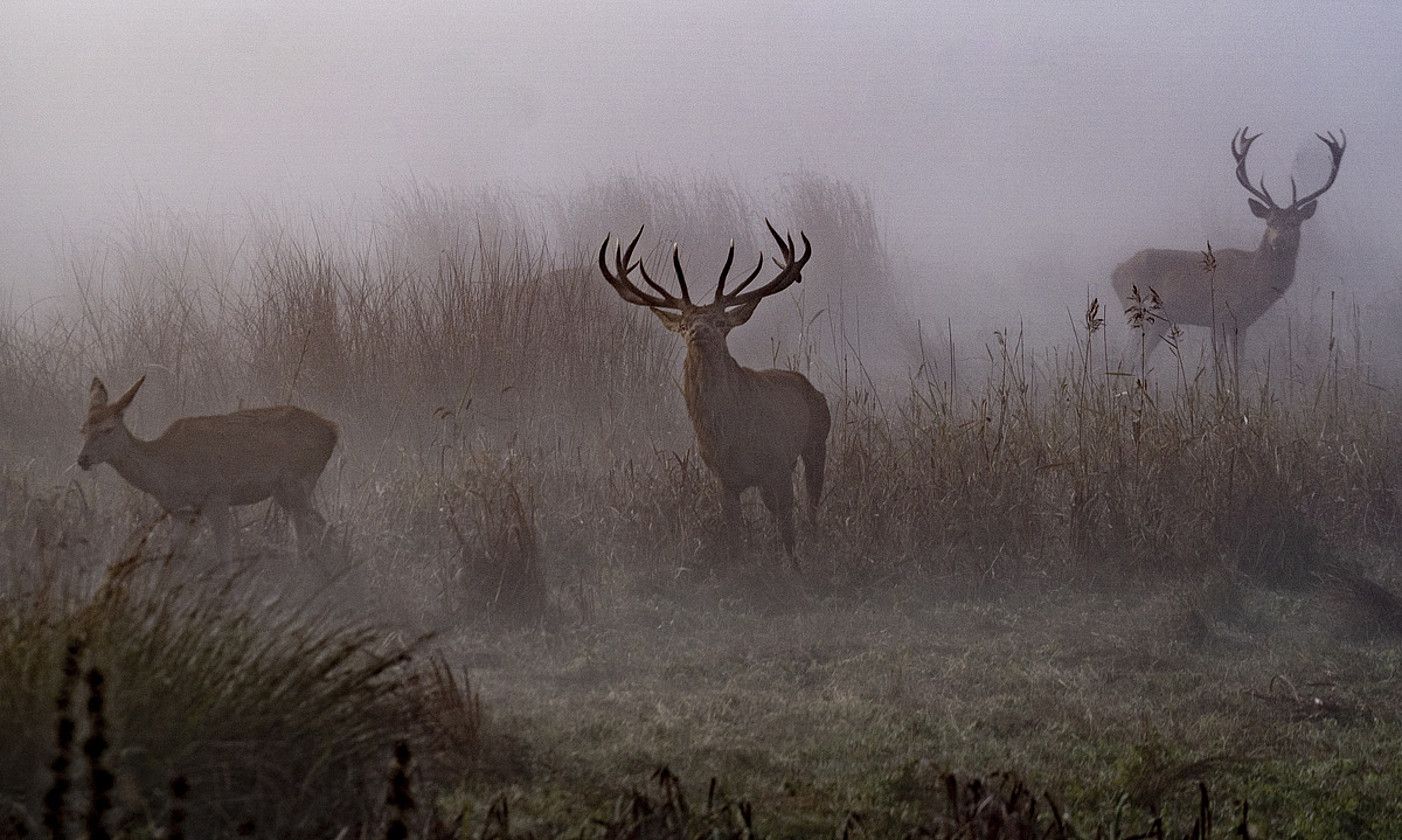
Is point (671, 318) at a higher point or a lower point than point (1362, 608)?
higher

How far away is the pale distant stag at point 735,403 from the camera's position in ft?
21.8

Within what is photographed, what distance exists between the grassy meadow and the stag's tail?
5.0 inches

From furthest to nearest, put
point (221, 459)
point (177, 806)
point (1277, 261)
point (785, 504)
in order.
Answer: point (1277, 261) < point (785, 504) < point (221, 459) < point (177, 806)

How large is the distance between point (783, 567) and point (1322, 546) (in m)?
2.74

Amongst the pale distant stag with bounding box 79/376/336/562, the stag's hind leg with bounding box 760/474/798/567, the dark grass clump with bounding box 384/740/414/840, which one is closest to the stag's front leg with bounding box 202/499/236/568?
the pale distant stag with bounding box 79/376/336/562

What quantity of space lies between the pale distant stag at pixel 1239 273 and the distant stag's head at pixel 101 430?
9.20m

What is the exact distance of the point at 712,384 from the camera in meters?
6.77

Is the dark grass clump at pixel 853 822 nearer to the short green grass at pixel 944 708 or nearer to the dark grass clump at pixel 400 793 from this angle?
the short green grass at pixel 944 708

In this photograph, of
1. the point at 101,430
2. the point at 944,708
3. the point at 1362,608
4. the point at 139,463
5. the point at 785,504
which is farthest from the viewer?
the point at 785,504

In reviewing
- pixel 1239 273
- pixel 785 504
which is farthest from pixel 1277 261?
pixel 785 504

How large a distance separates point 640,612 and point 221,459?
6.19ft

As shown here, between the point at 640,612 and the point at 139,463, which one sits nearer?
the point at 139,463

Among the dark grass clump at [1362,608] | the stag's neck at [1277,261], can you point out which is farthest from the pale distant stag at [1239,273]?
the dark grass clump at [1362,608]

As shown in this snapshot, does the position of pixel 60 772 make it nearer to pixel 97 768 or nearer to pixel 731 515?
pixel 97 768
